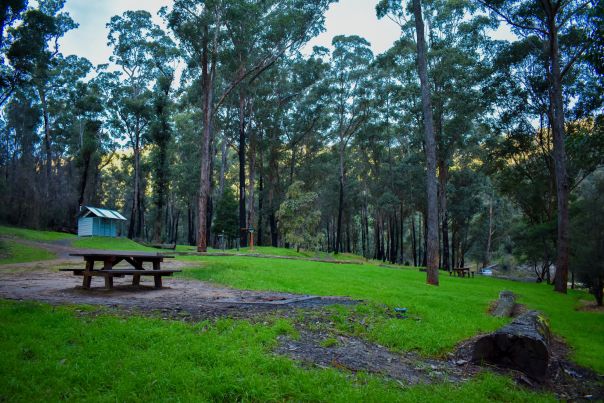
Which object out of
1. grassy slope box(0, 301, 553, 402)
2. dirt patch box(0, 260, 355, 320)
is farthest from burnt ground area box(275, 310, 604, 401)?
dirt patch box(0, 260, 355, 320)

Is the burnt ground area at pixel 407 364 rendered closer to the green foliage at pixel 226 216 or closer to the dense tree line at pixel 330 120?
the dense tree line at pixel 330 120

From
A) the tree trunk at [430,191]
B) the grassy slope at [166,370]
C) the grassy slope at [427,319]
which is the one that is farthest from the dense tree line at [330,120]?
the grassy slope at [166,370]

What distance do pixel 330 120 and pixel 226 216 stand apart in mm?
15777

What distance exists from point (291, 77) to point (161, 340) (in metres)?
38.3

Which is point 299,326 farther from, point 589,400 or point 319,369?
point 589,400

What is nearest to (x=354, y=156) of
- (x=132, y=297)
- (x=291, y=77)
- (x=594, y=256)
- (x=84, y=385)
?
(x=291, y=77)

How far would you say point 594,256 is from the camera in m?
17.0

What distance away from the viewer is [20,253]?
18469 millimetres

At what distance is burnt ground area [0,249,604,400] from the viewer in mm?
4926

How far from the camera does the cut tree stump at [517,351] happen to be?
5.26m

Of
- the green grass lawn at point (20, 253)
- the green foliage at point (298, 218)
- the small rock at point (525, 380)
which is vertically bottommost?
the small rock at point (525, 380)

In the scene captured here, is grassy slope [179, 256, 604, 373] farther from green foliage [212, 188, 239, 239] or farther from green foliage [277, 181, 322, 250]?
green foliage [212, 188, 239, 239]

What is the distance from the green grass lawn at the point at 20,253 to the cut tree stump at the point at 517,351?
1849cm

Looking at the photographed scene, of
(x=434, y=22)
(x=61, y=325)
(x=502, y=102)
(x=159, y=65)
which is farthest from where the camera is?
(x=159, y=65)
